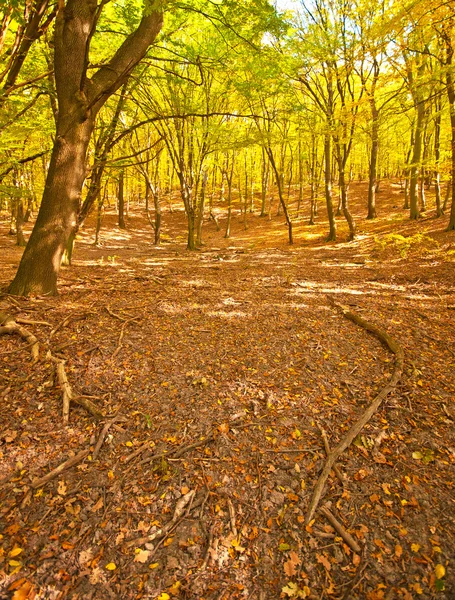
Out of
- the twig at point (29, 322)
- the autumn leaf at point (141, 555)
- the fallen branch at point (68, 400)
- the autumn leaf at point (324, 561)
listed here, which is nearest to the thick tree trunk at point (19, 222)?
the twig at point (29, 322)

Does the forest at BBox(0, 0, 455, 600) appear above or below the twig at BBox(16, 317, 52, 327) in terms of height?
below

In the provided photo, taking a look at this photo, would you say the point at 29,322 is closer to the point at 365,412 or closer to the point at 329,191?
the point at 365,412

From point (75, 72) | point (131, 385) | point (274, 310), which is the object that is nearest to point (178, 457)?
point (131, 385)

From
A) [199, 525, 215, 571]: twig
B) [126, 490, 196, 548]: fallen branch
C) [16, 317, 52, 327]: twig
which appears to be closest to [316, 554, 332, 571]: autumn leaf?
[199, 525, 215, 571]: twig

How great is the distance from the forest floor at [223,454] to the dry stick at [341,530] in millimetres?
23

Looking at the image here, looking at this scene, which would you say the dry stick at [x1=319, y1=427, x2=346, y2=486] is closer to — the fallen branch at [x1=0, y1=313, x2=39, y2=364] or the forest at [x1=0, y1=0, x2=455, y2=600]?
the forest at [x1=0, y1=0, x2=455, y2=600]

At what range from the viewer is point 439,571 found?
2.44 meters

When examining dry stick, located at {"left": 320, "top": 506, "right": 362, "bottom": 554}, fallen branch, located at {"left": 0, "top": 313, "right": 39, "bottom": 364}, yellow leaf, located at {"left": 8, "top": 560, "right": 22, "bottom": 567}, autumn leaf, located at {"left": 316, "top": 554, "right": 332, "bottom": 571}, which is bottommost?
autumn leaf, located at {"left": 316, "top": 554, "right": 332, "bottom": 571}

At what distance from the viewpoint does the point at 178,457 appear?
3369 mm

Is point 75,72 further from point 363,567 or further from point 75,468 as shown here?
point 363,567

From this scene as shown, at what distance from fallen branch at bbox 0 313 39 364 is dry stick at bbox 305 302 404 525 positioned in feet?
13.4

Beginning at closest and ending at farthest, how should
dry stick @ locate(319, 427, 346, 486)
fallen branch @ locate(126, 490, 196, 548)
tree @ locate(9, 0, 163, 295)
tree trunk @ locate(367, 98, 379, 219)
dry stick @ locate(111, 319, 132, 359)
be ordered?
fallen branch @ locate(126, 490, 196, 548) < dry stick @ locate(319, 427, 346, 486) < dry stick @ locate(111, 319, 132, 359) < tree @ locate(9, 0, 163, 295) < tree trunk @ locate(367, 98, 379, 219)

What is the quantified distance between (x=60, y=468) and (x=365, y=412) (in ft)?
11.9

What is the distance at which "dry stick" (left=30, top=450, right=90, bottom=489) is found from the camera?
2.98 m
